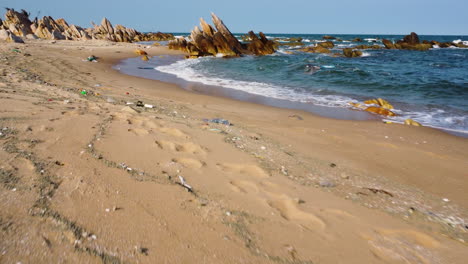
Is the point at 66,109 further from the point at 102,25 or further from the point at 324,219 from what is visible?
the point at 102,25

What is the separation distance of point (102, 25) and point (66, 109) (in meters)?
49.3

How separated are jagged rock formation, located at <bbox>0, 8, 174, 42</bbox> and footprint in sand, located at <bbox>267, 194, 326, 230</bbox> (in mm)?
44399

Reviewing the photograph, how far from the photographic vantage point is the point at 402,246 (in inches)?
80.4

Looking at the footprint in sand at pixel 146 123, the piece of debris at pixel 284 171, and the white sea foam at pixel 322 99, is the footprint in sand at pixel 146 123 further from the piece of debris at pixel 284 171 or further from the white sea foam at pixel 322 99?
the white sea foam at pixel 322 99

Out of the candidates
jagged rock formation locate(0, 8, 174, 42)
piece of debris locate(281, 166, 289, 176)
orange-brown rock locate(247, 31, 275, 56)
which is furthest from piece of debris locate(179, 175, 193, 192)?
jagged rock formation locate(0, 8, 174, 42)

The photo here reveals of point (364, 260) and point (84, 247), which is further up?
point (84, 247)

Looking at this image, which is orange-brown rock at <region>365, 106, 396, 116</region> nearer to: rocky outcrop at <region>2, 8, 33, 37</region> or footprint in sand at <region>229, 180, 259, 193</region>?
footprint in sand at <region>229, 180, 259, 193</region>

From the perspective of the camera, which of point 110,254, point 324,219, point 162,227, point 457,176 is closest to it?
point 110,254

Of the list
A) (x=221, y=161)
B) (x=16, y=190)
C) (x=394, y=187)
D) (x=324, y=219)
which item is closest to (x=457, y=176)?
(x=394, y=187)

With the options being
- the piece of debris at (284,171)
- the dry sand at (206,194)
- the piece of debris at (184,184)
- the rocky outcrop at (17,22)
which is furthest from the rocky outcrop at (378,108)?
the rocky outcrop at (17,22)

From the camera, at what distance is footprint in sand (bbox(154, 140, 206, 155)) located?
321 centimetres

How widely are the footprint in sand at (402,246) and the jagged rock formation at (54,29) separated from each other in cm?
4517

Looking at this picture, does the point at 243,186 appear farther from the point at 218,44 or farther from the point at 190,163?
the point at 218,44

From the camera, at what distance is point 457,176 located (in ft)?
12.1
